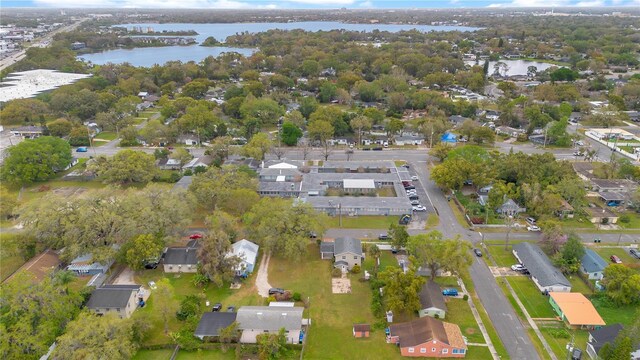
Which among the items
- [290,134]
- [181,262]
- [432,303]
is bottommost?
[181,262]

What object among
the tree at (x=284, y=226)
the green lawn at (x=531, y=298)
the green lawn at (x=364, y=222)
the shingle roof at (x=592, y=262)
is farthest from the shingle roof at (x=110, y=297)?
the shingle roof at (x=592, y=262)

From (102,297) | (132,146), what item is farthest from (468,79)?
(102,297)

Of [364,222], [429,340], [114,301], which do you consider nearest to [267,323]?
[429,340]

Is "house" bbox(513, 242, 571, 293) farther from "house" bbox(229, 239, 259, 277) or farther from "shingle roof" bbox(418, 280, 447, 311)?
"house" bbox(229, 239, 259, 277)

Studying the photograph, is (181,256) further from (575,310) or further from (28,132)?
(28,132)

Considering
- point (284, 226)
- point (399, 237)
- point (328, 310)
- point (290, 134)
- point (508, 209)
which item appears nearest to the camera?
point (328, 310)

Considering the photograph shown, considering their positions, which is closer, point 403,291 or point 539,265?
point 403,291
